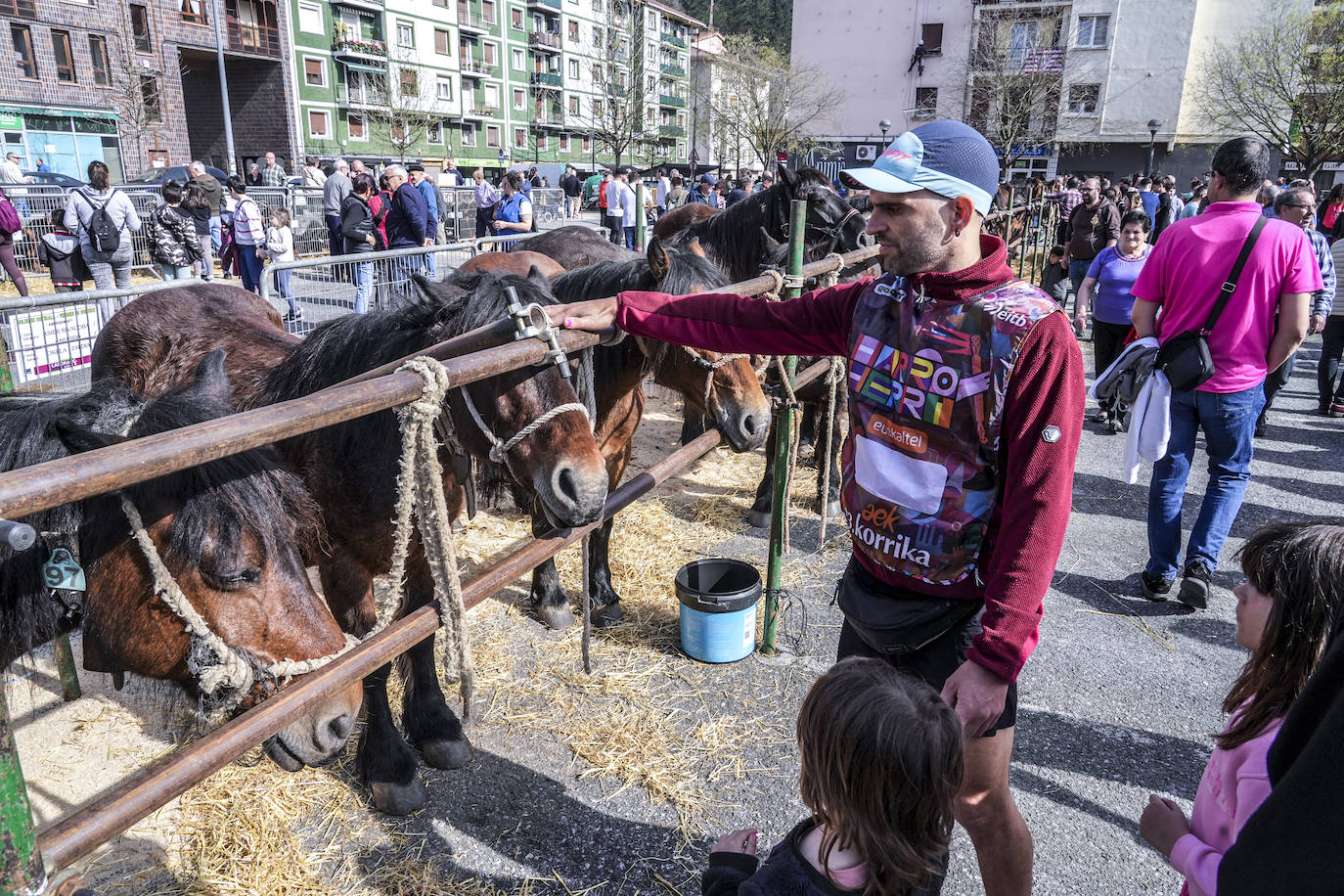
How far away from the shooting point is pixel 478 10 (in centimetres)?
5197

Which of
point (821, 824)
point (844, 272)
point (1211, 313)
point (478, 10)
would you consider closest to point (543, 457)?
point (821, 824)

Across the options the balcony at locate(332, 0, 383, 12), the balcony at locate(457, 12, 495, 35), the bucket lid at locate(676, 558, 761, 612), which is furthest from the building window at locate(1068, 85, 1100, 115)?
the bucket lid at locate(676, 558, 761, 612)

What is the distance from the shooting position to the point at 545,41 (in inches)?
2324

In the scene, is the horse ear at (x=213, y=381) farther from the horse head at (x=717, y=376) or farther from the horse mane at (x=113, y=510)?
the horse head at (x=717, y=376)

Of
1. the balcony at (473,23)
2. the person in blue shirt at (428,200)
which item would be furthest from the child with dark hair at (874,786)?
the balcony at (473,23)

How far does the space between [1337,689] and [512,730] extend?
9.90ft

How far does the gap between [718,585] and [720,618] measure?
42cm

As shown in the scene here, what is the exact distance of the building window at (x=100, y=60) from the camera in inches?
1358

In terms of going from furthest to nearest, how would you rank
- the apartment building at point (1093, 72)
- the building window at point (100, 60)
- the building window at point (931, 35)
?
the building window at point (931, 35), the apartment building at point (1093, 72), the building window at point (100, 60)

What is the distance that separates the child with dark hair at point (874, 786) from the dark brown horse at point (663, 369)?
2.11 metres

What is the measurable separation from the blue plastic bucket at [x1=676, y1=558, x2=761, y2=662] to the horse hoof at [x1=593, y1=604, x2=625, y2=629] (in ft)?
1.65

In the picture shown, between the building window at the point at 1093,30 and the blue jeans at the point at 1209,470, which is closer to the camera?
the blue jeans at the point at 1209,470

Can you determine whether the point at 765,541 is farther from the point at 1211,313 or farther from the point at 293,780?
the point at 293,780

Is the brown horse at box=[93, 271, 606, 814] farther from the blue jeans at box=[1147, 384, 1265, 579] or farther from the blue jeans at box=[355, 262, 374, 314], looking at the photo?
the blue jeans at box=[355, 262, 374, 314]
